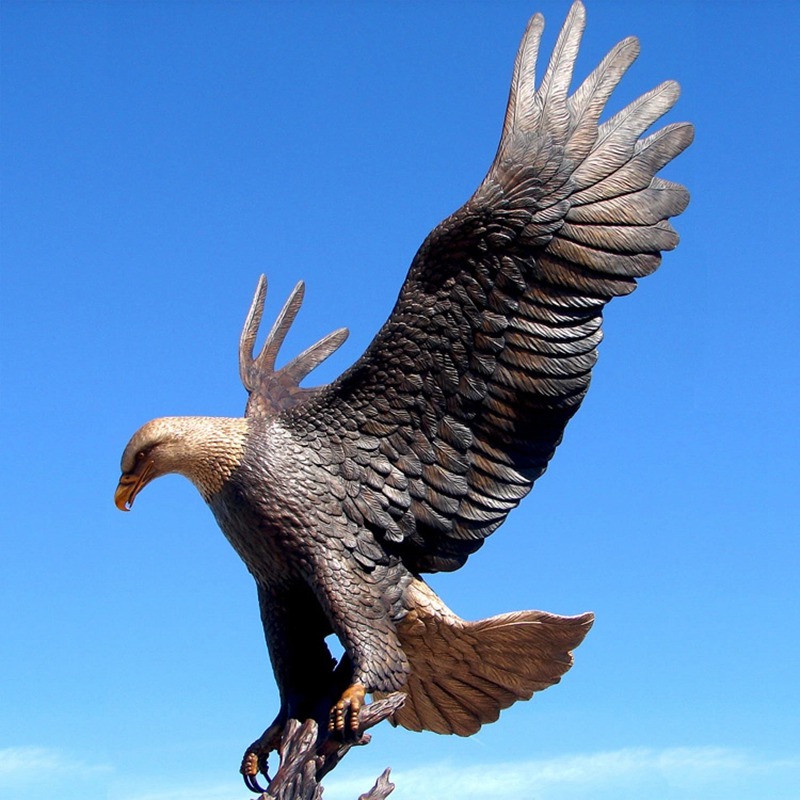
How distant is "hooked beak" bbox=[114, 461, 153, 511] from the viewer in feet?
18.3

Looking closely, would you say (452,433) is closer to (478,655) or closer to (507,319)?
(507,319)

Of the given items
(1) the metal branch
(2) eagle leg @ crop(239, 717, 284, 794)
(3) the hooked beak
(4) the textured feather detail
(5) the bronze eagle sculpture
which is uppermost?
(4) the textured feather detail

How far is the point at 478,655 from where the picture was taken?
17.9 feet

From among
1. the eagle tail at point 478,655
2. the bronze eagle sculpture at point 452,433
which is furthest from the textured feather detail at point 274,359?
the eagle tail at point 478,655

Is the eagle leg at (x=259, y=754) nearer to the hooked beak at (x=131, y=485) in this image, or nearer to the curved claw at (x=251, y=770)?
the curved claw at (x=251, y=770)

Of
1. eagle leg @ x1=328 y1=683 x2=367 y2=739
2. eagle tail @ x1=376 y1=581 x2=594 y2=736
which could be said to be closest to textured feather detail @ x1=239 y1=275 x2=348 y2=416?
eagle tail @ x1=376 y1=581 x2=594 y2=736

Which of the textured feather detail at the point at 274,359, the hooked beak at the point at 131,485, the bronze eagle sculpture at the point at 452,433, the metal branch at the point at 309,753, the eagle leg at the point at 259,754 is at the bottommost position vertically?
the metal branch at the point at 309,753

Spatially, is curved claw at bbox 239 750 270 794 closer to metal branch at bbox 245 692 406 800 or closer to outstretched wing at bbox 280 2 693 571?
metal branch at bbox 245 692 406 800

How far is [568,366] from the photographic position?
526cm

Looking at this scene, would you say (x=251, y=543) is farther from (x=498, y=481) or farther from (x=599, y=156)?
(x=599, y=156)

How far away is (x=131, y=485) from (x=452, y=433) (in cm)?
153

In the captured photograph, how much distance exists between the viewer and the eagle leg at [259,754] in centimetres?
546

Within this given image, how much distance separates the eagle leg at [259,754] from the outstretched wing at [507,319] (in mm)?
933

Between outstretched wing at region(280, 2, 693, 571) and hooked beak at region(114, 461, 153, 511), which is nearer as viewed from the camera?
outstretched wing at region(280, 2, 693, 571)
